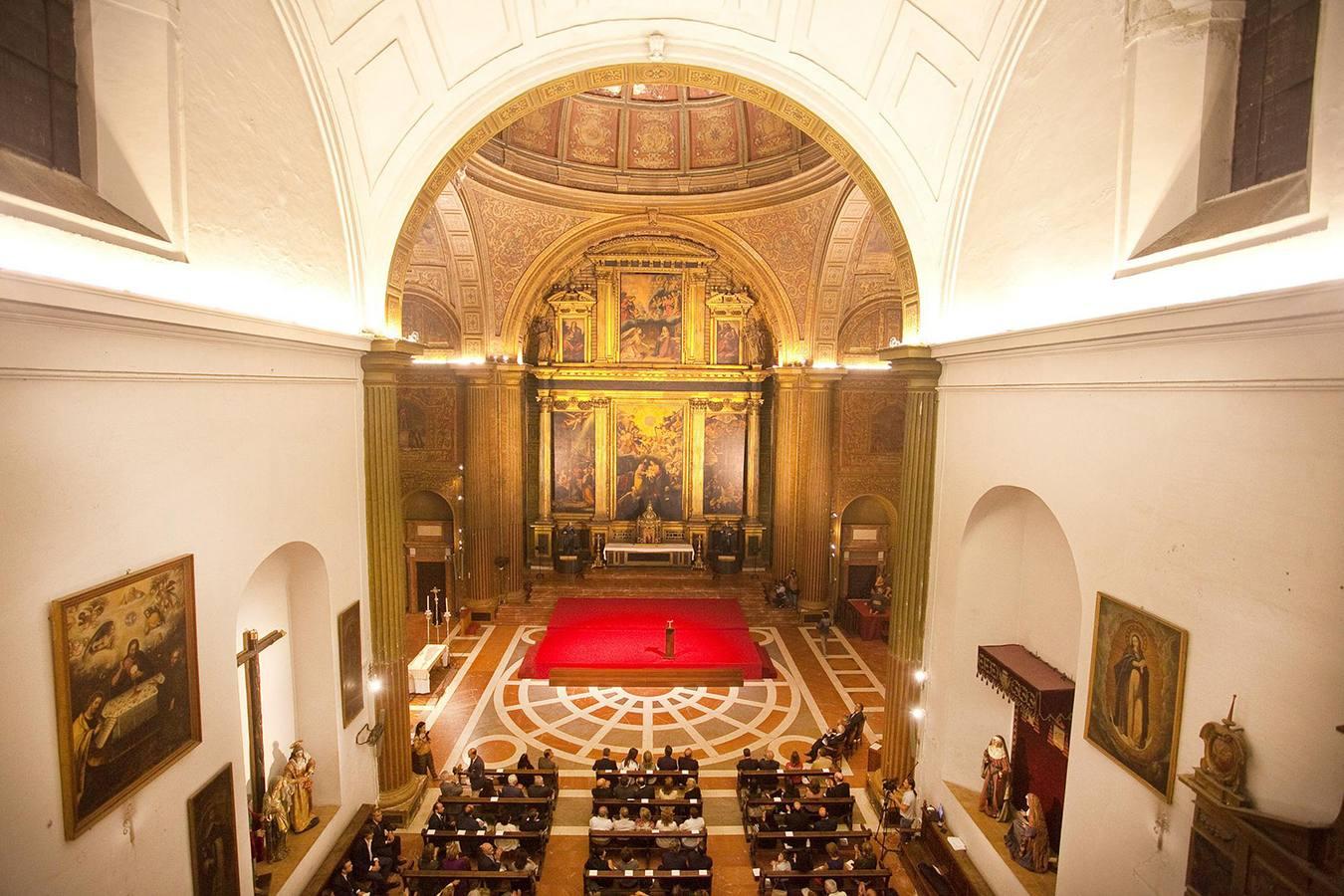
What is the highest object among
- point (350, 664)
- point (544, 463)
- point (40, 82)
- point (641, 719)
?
point (40, 82)

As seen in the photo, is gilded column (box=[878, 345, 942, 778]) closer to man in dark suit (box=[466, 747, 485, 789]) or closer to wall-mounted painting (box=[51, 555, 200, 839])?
man in dark suit (box=[466, 747, 485, 789])

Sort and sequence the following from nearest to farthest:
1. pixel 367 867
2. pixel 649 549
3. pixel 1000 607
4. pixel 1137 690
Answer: pixel 1137 690 < pixel 367 867 < pixel 1000 607 < pixel 649 549

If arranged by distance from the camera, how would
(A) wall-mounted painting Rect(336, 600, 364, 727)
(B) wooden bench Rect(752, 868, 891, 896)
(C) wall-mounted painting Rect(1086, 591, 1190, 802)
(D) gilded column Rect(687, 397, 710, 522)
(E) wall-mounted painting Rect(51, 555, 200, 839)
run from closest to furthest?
1. (E) wall-mounted painting Rect(51, 555, 200, 839)
2. (C) wall-mounted painting Rect(1086, 591, 1190, 802)
3. (B) wooden bench Rect(752, 868, 891, 896)
4. (A) wall-mounted painting Rect(336, 600, 364, 727)
5. (D) gilded column Rect(687, 397, 710, 522)

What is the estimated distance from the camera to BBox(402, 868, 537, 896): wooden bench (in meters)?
7.50

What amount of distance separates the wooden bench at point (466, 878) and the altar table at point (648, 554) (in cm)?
1265

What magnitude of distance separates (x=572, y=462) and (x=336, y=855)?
45.5 feet

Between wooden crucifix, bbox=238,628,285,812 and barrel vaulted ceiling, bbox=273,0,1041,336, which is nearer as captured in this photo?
barrel vaulted ceiling, bbox=273,0,1041,336

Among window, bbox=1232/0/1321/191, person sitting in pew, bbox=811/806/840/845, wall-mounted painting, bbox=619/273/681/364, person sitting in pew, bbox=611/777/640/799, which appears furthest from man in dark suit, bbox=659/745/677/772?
wall-mounted painting, bbox=619/273/681/364

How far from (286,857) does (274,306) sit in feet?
20.4

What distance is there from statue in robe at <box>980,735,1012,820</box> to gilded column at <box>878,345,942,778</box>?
1.25m

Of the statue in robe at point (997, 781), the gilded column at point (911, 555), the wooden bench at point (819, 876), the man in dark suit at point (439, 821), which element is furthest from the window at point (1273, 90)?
the man in dark suit at point (439, 821)

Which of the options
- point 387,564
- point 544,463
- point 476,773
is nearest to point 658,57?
point 387,564

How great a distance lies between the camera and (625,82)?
893cm

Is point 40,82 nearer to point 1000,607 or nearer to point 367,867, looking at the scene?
point 367,867
